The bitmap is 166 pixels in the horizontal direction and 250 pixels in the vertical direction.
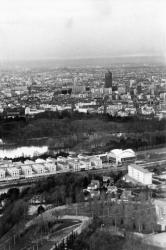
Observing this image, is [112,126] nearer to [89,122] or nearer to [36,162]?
[89,122]

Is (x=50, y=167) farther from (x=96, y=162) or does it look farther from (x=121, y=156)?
(x=121, y=156)

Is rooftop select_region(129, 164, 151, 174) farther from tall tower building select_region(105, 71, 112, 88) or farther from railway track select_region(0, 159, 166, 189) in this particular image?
tall tower building select_region(105, 71, 112, 88)

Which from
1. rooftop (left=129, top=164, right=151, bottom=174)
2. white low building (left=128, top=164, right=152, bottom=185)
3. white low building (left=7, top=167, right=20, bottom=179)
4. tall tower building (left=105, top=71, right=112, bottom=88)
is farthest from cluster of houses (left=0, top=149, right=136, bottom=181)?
tall tower building (left=105, top=71, right=112, bottom=88)

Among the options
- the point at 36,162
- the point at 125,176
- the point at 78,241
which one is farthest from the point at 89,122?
the point at 78,241

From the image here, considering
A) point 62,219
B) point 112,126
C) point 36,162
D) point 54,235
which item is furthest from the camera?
point 112,126

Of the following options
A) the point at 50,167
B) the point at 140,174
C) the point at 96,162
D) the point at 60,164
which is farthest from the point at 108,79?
the point at 140,174

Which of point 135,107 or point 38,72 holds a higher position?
point 38,72
